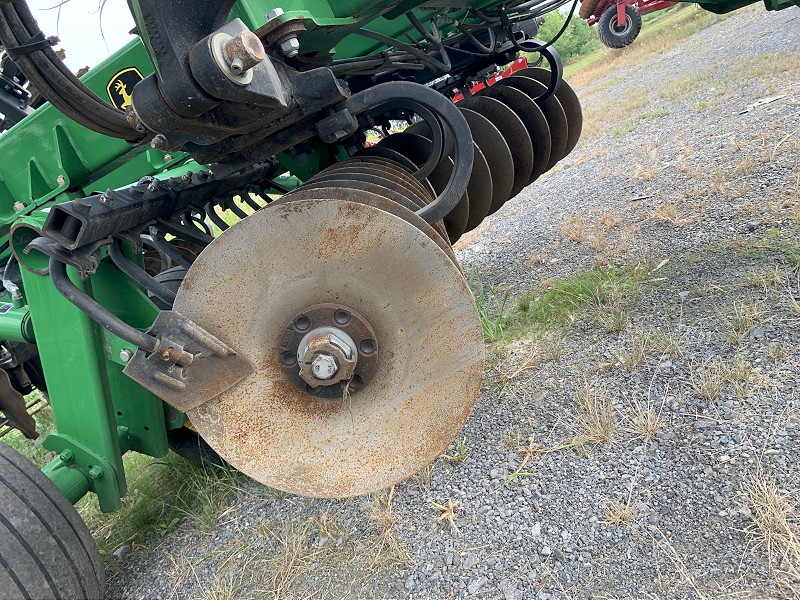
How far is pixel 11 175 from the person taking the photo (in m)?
2.35

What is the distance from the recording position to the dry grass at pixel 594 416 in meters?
2.22

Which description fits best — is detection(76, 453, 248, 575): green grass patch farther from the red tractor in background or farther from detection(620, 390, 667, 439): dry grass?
the red tractor in background

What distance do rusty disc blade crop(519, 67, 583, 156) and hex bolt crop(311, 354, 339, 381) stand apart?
3.00 meters

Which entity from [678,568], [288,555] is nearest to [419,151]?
[288,555]

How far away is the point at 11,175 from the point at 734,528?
2.77 meters

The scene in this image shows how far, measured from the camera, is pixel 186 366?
62.1 inches

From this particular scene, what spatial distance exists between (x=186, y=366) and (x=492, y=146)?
2.13 m

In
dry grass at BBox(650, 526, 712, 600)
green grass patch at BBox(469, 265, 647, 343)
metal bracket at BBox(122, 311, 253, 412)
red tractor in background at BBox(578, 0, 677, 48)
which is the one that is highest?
metal bracket at BBox(122, 311, 253, 412)

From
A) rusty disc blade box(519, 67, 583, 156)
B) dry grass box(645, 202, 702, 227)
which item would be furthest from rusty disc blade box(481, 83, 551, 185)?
dry grass box(645, 202, 702, 227)

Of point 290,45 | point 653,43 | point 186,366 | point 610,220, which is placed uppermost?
point 290,45

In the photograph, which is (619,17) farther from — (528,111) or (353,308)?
(353,308)

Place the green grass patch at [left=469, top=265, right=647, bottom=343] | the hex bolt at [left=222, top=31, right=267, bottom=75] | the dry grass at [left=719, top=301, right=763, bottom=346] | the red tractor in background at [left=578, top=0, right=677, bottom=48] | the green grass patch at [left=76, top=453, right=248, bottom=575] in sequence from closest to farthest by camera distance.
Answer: the hex bolt at [left=222, top=31, right=267, bottom=75], the dry grass at [left=719, top=301, right=763, bottom=346], the green grass patch at [left=76, top=453, right=248, bottom=575], the green grass patch at [left=469, top=265, right=647, bottom=343], the red tractor in background at [left=578, top=0, right=677, bottom=48]

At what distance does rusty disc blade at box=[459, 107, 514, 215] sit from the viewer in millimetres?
3105

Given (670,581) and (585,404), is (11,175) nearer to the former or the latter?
(585,404)
